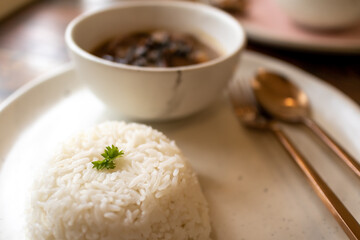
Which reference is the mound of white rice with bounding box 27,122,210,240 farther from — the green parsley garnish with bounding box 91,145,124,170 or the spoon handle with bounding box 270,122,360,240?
the spoon handle with bounding box 270,122,360,240

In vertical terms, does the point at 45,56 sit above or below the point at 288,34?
below

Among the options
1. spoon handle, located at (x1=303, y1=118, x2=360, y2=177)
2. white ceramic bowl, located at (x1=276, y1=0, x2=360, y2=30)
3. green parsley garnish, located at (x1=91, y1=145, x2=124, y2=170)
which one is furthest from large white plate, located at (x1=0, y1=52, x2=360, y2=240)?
white ceramic bowl, located at (x1=276, y1=0, x2=360, y2=30)

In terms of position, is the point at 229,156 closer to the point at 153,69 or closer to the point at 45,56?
the point at 153,69

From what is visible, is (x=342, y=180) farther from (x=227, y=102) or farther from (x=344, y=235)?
(x=227, y=102)

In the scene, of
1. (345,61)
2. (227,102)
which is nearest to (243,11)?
(345,61)

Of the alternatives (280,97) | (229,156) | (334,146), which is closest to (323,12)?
(280,97)

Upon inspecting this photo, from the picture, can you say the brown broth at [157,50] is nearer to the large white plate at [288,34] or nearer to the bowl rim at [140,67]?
the bowl rim at [140,67]

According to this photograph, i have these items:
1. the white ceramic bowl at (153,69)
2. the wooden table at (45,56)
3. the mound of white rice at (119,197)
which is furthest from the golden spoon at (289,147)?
the wooden table at (45,56)
